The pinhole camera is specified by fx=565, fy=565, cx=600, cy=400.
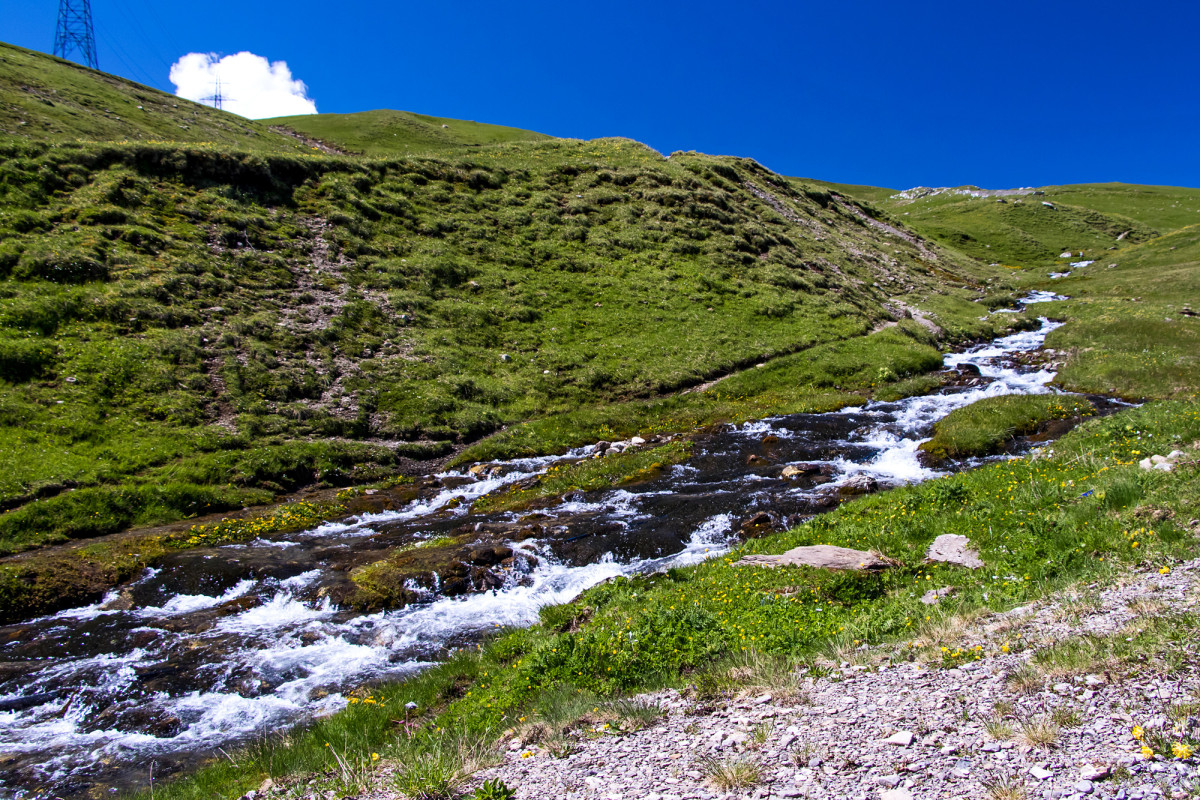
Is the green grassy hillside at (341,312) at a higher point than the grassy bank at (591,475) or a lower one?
higher

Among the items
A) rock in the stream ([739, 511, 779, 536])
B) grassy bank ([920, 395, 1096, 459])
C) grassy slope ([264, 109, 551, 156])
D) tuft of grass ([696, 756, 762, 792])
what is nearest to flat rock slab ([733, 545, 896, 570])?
rock in the stream ([739, 511, 779, 536])

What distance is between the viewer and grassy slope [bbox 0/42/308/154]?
49.1 m

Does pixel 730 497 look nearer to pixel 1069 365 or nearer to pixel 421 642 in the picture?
pixel 421 642

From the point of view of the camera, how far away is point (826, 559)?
11.6 m

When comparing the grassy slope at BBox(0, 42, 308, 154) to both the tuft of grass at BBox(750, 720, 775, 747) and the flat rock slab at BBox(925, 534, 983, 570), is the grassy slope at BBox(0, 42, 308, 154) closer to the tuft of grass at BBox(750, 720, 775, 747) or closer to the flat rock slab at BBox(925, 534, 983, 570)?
the flat rock slab at BBox(925, 534, 983, 570)

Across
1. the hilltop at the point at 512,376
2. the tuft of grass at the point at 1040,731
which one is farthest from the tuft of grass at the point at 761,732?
the tuft of grass at the point at 1040,731

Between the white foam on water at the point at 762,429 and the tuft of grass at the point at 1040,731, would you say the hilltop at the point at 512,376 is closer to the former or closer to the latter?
the tuft of grass at the point at 1040,731

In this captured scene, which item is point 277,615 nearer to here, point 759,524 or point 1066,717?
point 759,524

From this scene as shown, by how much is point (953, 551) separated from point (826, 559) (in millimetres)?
2305

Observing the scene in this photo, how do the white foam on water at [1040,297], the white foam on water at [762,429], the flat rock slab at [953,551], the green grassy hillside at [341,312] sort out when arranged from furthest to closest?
the white foam on water at [1040,297] < the white foam on water at [762,429] < the green grassy hillside at [341,312] < the flat rock slab at [953,551]

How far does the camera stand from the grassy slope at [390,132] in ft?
313

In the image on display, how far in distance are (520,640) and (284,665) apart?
5.10 meters

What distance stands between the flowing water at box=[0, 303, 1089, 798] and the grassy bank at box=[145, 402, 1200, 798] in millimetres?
1595

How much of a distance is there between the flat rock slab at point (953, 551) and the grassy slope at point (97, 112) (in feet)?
161
